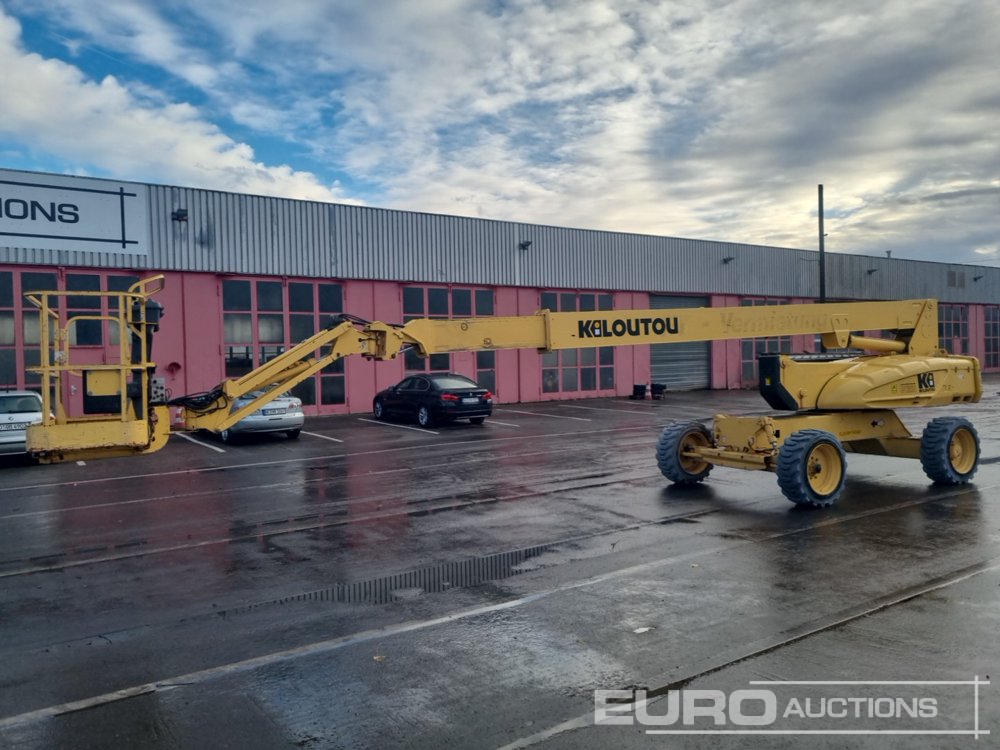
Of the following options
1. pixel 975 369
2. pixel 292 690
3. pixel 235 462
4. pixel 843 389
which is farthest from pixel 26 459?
pixel 975 369

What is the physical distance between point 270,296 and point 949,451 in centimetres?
1975

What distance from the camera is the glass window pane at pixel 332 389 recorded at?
84.6ft

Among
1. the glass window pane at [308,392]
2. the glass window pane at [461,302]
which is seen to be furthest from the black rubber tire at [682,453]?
the glass window pane at [461,302]

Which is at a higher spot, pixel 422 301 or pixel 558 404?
pixel 422 301

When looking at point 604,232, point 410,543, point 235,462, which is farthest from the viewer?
point 604,232

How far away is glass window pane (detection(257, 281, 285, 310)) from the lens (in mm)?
25062

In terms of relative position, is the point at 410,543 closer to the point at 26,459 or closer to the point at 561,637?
the point at 561,637

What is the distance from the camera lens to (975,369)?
1298 cm

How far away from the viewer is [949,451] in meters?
11.8

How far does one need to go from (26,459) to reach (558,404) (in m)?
17.8

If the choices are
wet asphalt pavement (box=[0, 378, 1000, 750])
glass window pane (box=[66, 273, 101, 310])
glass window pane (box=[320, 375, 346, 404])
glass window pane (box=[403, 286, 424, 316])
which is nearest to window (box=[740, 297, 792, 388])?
glass window pane (box=[403, 286, 424, 316])

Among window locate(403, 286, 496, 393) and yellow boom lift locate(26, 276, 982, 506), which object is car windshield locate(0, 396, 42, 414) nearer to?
yellow boom lift locate(26, 276, 982, 506)

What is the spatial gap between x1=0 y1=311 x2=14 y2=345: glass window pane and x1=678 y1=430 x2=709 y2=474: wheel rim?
Answer: 18.6 metres

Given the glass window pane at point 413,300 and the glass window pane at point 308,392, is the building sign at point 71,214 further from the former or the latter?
the glass window pane at point 413,300
